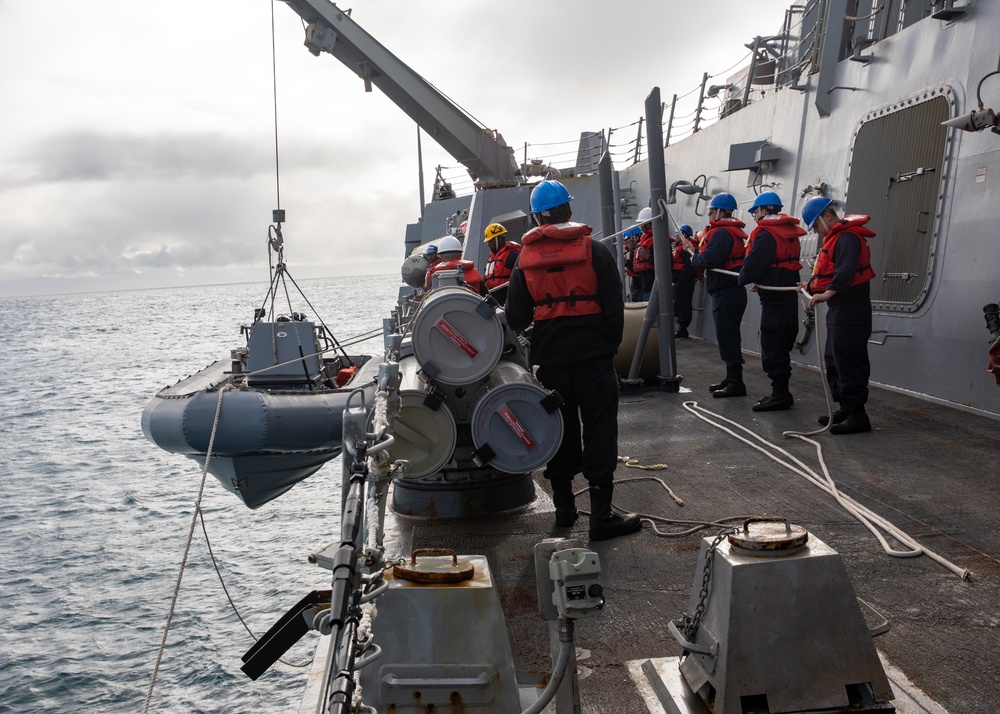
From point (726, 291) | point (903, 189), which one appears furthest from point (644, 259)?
point (903, 189)

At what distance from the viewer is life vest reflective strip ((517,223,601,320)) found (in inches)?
155

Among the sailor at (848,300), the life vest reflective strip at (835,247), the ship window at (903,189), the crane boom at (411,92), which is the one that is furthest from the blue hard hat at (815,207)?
the crane boom at (411,92)

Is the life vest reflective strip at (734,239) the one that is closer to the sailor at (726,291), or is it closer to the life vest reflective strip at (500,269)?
the sailor at (726,291)

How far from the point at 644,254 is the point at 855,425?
6541 millimetres

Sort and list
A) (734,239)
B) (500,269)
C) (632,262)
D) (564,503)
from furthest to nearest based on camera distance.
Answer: (632,262), (500,269), (734,239), (564,503)

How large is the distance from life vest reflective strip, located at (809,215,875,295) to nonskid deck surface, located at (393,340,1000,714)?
1064mm

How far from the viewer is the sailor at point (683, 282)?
464 inches

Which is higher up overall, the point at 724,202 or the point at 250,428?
the point at 724,202

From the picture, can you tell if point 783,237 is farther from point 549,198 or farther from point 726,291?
point 549,198

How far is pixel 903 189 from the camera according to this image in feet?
23.0

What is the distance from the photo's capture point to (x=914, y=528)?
3.80 meters

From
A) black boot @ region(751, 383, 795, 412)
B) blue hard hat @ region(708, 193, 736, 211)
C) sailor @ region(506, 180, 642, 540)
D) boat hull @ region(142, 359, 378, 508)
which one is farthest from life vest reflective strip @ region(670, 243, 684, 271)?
sailor @ region(506, 180, 642, 540)

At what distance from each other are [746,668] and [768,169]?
8.66 m

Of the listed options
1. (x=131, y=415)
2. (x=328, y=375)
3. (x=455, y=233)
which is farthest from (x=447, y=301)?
(x=131, y=415)
